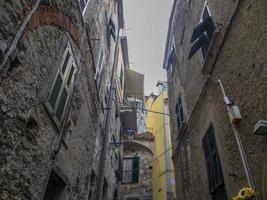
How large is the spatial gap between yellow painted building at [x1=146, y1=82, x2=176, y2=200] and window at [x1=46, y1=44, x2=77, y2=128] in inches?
358

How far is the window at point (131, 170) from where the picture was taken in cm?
1606

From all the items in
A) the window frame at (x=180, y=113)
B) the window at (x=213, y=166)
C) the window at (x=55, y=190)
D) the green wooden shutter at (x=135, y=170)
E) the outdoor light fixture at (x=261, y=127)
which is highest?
the green wooden shutter at (x=135, y=170)

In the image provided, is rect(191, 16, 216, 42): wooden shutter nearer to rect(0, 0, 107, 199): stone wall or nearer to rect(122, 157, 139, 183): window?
rect(0, 0, 107, 199): stone wall

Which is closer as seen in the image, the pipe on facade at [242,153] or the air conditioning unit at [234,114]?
the pipe on facade at [242,153]

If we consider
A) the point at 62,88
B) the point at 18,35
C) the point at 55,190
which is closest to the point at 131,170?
the point at 55,190

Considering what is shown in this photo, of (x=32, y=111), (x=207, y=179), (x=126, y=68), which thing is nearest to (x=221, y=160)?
(x=207, y=179)

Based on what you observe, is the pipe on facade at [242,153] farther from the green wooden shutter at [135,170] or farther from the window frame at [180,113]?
the green wooden shutter at [135,170]

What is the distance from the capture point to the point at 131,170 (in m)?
16.4

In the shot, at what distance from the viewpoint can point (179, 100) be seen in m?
9.85

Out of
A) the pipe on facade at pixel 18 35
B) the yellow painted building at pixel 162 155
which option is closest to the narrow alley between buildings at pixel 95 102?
the pipe on facade at pixel 18 35

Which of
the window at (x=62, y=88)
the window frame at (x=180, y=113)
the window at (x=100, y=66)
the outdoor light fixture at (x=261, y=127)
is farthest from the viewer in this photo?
the window frame at (x=180, y=113)

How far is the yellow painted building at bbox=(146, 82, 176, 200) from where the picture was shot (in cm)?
1502

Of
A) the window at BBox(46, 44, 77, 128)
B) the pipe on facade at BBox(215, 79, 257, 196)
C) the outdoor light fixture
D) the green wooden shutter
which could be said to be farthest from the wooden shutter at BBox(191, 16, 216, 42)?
the green wooden shutter

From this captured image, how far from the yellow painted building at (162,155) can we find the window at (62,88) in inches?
358
